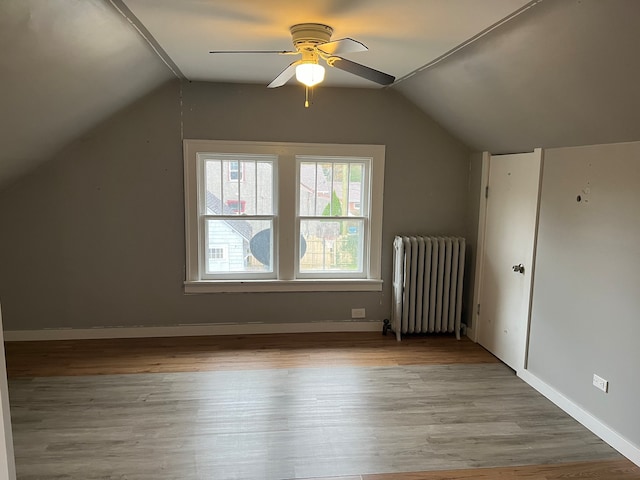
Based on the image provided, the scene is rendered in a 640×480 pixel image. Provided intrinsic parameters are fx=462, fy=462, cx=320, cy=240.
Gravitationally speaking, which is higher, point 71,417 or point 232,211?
point 232,211

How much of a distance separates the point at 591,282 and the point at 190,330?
137 inches

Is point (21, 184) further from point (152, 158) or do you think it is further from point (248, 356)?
point (248, 356)

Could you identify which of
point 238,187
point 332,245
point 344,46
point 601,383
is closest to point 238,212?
point 238,187

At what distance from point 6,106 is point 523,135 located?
3.48 m

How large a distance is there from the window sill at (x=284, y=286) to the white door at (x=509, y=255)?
42.8 inches

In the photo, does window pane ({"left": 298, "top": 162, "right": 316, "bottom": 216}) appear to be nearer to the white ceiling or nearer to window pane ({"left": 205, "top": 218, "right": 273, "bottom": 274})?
window pane ({"left": 205, "top": 218, "right": 273, "bottom": 274})

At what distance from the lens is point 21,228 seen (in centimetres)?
421

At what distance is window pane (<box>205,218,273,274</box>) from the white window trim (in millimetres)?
120

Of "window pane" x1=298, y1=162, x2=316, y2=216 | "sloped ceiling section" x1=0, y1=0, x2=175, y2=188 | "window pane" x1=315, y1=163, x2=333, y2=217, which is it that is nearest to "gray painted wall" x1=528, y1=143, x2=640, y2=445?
"window pane" x1=315, y1=163, x2=333, y2=217

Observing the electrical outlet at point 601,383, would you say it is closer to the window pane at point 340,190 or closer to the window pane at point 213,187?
the window pane at point 340,190

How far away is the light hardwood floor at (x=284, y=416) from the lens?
258cm

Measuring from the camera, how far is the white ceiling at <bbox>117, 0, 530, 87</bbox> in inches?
90.2

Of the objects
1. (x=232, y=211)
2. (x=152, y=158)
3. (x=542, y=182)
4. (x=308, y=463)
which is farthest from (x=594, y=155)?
(x=152, y=158)

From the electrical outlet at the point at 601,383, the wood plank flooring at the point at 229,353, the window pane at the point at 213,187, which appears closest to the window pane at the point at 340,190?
the window pane at the point at 213,187
